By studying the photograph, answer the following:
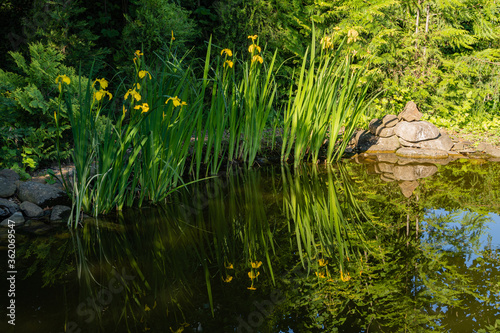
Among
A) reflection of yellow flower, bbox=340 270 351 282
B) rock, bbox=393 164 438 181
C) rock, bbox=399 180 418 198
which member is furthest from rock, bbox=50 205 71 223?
rock, bbox=393 164 438 181

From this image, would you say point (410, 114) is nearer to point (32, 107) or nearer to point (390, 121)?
point (390, 121)

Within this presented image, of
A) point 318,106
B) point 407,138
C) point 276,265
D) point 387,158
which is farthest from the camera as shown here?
point 407,138

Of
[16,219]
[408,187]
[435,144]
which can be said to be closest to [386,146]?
[435,144]

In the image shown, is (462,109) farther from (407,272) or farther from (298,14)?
(407,272)

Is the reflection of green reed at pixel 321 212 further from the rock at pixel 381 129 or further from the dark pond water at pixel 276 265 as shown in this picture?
the rock at pixel 381 129

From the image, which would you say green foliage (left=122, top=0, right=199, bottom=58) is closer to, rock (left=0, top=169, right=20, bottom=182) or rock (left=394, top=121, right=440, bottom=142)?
rock (left=0, top=169, right=20, bottom=182)

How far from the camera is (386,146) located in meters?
5.32

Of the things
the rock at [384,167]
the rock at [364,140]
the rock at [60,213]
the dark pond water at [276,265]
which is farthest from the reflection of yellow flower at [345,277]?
the rock at [364,140]

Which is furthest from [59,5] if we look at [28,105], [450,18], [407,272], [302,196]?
[450,18]

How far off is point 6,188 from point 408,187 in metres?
3.30

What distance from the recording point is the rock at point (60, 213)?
3061mm

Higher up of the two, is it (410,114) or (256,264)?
(410,114)

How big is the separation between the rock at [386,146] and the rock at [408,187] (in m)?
1.39

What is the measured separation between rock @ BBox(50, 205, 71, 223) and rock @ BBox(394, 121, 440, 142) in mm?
3946
